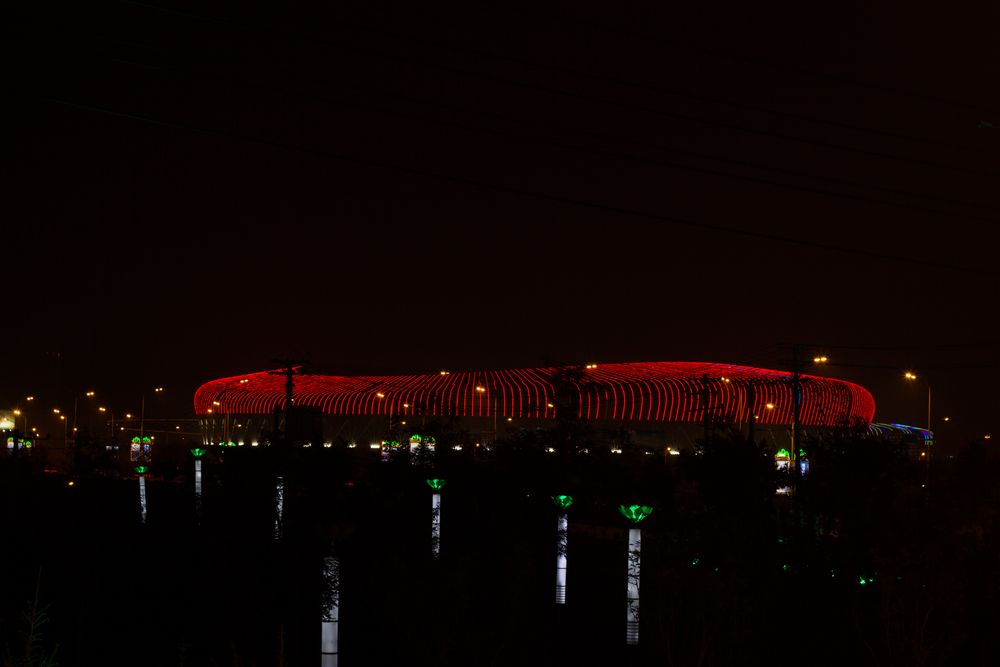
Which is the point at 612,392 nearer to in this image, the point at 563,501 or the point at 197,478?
the point at 197,478

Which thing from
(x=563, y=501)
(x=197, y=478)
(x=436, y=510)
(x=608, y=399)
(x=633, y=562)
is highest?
(x=608, y=399)

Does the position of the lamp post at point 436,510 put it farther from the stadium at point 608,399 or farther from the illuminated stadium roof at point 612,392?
the illuminated stadium roof at point 612,392

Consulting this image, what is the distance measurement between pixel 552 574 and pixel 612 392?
3945 cm

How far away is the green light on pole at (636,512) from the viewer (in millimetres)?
15680

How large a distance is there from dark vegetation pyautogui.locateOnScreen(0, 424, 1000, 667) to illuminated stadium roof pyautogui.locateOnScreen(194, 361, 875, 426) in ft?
103

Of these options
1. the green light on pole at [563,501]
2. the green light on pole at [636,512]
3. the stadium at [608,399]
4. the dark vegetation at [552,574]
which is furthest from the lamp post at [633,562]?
the stadium at [608,399]

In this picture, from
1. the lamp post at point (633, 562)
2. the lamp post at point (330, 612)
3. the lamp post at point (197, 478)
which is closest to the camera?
the lamp post at point (330, 612)

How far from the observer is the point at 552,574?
20.2m

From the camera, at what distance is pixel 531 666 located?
17250mm

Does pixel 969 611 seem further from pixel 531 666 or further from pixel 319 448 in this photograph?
pixel 319 448

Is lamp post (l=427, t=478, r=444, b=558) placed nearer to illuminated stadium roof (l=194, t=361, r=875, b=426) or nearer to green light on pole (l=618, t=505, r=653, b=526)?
green light on pole (l=618, t=505, r=653, b=526)

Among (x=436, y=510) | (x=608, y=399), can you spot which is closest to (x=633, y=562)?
(x=436, y=510)

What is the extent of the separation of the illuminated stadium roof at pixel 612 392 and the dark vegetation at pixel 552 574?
31.5 m

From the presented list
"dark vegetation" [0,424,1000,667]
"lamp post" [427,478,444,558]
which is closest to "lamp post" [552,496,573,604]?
"dark vegetation" [0,424,1000,667]
